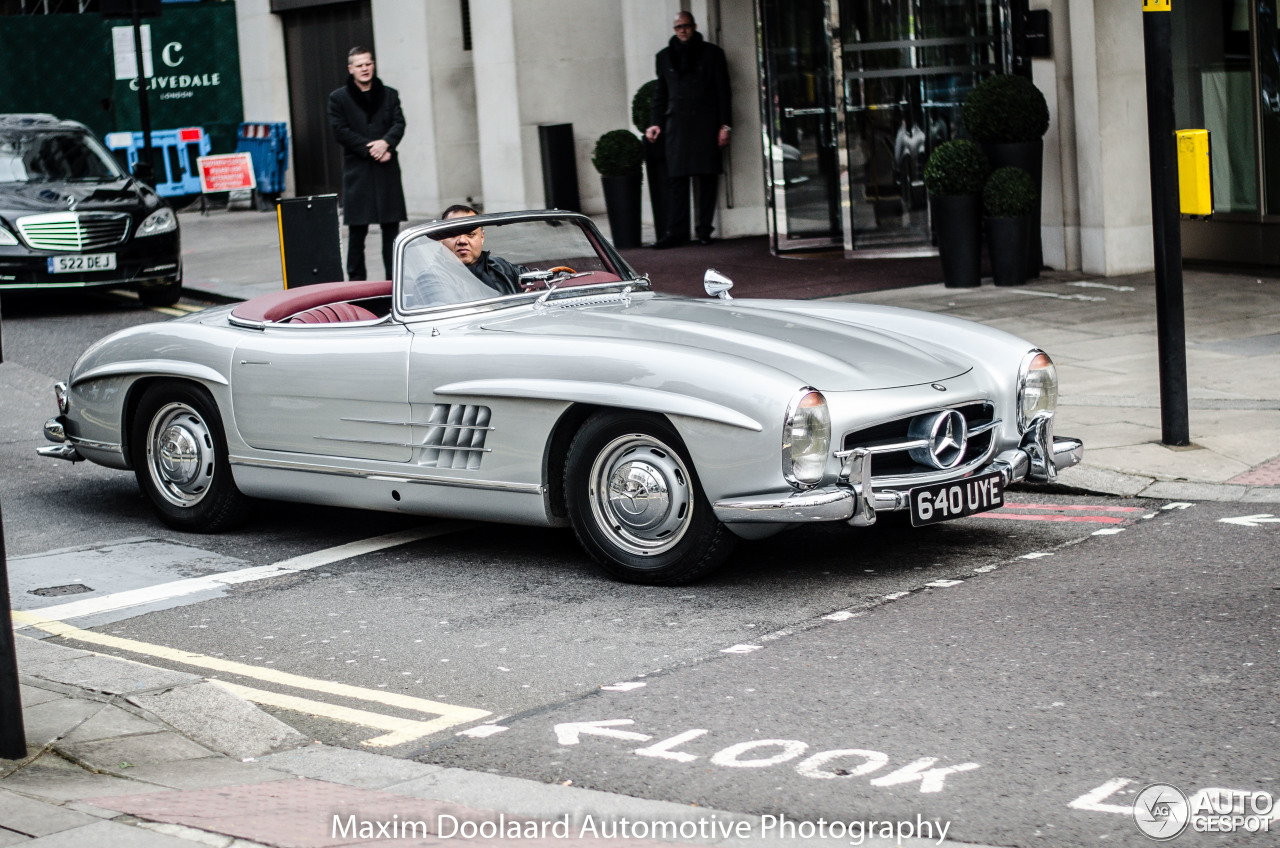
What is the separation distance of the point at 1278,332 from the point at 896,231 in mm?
5081

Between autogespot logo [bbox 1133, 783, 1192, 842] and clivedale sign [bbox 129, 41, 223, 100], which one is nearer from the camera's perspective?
autogespot logo [bbox 1133, 783, 1192, 842]

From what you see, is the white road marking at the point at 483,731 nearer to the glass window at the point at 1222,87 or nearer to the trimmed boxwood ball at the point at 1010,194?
the trimmed boxwood ball at the point at 1010,194

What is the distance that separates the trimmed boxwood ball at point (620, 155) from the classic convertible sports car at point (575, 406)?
9.74m

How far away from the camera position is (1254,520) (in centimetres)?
677

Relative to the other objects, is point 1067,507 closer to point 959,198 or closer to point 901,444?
point 901,444

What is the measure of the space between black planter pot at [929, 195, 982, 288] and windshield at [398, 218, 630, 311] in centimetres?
644

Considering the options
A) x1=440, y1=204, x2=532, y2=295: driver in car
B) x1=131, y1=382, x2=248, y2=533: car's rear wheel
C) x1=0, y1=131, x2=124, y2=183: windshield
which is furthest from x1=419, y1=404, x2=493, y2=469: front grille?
x1=0, y1=131, x2=124, y2=183: windshield

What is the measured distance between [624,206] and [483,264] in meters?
10.6

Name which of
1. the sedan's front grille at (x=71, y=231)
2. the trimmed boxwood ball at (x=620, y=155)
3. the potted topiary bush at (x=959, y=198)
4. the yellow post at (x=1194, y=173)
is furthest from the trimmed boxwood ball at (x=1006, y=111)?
the sedan's front grille at (x=71, y=231)

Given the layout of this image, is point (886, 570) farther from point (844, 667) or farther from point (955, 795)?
point (955, 795)

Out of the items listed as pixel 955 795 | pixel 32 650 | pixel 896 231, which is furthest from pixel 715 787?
pixel 896 231

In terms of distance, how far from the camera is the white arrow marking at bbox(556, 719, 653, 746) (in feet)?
14.9

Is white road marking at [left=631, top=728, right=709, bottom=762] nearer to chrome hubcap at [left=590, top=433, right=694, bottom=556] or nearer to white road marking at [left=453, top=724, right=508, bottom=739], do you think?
white road marking at [left=453, top=724, right=508, bottom=739]

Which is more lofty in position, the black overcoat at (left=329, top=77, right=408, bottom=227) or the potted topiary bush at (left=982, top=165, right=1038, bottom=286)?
the black overcoat at (left=329, top=77, right=408, bottom=227)
